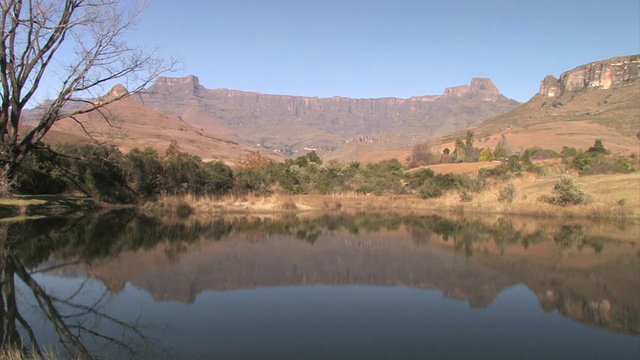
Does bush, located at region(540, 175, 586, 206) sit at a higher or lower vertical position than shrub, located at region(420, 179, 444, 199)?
higher

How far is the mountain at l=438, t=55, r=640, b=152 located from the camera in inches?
3627

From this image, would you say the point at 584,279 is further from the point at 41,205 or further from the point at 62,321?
the point at 41,205

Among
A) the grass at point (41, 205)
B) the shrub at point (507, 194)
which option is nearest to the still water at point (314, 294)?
the grass at point (41, 205)

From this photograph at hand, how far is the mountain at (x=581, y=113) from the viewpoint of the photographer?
92125 millimetres

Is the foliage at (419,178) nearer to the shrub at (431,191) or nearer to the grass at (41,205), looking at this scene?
the shrub at (431,191)

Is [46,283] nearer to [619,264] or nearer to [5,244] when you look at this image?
[5,244]

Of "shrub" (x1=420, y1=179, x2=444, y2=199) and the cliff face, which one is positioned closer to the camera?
"shrub" (x1=420, y1=179, x2=444, y2=199)

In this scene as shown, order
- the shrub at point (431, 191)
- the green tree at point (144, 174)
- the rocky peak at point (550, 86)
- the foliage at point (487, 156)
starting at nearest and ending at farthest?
the green tree at point (144, 174), the shrub at point (431, 191), the foliage at point (487, 156), the rocky peak at point (550, 86)

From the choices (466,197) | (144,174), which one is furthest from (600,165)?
(144,174)

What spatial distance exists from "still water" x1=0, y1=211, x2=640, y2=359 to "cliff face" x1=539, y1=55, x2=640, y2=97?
494ft

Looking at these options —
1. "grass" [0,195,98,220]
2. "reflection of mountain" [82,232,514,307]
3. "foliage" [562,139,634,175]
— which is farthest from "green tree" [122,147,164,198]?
"foliage" [562,139,634,175]

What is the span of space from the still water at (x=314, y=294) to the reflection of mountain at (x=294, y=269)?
69 mm

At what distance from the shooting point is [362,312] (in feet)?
34.0

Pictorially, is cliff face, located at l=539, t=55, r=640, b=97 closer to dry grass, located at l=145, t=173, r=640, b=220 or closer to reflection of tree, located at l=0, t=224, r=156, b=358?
dry grass, located at l=145, t=173, r=640, b=220
